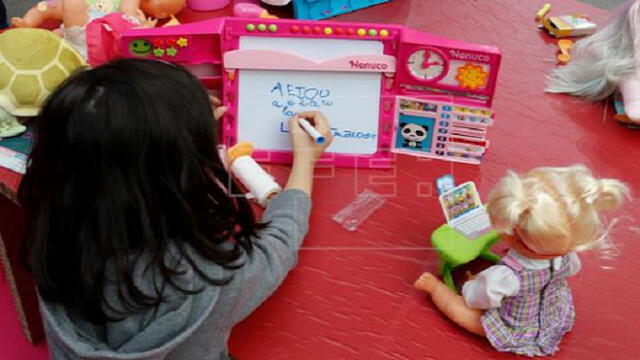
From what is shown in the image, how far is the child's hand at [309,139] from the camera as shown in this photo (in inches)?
35.2

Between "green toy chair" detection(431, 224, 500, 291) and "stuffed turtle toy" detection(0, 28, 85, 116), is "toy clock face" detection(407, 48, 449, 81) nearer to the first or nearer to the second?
"green toy chair" detection(431, 224, 500, 291)

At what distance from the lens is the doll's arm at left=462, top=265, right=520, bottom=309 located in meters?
0.70

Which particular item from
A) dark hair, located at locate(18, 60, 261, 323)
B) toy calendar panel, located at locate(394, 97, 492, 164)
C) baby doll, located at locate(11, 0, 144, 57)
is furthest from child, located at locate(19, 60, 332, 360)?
baby doll, located at locate(11, 0, 144, 57)

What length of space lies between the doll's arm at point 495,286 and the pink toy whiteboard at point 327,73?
268 mm

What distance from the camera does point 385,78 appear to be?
2.96 ft

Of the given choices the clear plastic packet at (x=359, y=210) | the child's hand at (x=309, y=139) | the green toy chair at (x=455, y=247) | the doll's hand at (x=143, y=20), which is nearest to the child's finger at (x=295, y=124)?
the child's hand at (x=309, y=139)

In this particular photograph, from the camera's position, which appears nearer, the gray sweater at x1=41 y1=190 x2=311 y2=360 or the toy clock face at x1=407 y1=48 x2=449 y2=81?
the gray sweater at x1=41 y1=190 x2=311 y2=360

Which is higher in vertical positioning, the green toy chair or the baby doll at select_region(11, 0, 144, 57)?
the baby doll at select_region(11, 0, 144, 57)

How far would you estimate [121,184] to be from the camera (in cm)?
59

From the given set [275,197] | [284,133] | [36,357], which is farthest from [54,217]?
[36,357]

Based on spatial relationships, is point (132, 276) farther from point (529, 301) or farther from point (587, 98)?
point (587, 98)

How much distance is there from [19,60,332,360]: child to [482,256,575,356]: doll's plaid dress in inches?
10.4

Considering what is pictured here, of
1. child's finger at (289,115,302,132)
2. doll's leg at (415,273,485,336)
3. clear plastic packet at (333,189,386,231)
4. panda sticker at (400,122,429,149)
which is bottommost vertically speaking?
doll's leg at (415,273,485,336)

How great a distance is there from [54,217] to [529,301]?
48 cm
